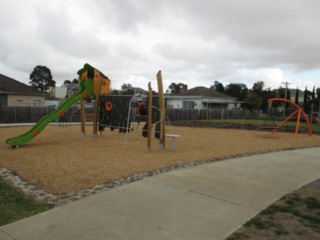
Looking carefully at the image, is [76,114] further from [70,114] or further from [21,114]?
[21,114]

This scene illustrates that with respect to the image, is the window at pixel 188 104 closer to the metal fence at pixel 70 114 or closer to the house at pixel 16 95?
the metal fence at pixel 70 114

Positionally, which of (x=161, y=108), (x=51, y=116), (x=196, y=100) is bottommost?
(x=51, y=116)

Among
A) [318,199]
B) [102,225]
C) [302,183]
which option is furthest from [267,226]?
[302,183]

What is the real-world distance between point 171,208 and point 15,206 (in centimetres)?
227

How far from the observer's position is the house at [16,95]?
30047 mm

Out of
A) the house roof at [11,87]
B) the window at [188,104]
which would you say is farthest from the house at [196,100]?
the house roof at [11,87]

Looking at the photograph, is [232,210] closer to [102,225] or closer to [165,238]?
[165,238]

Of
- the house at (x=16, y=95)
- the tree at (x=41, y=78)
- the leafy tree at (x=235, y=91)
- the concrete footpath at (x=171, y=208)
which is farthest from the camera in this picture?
the tree at (x=41, y=78)

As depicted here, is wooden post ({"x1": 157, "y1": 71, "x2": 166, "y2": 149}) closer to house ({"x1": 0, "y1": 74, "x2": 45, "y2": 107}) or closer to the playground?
the playground

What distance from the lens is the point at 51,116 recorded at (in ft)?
37.8

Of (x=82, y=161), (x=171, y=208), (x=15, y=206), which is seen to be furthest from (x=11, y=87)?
(x=171, y=208)

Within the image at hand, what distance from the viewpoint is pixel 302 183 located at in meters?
5.78

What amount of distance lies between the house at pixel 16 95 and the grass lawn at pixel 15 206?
87.7 ft

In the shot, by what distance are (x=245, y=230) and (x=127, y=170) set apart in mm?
3684
